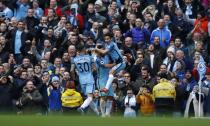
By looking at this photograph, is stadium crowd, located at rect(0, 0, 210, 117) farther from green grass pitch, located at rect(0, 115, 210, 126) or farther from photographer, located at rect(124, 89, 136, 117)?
green grass pitch, located at rect(0, 115, 210, 126)

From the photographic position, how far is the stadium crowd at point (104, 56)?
Result: 28.5 metres

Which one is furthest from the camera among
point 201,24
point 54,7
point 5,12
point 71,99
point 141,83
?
point 5,12

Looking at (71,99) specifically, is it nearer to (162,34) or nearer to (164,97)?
(164,97)

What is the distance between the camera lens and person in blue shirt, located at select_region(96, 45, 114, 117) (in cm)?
2798

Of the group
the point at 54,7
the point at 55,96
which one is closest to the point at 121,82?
the point at 55,96

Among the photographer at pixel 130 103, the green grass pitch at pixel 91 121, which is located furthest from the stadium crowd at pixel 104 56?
the green grass pitch at pixel 91 121

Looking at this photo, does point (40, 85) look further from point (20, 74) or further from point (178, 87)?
point (178, 87)

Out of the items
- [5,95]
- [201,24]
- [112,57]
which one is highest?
[201,24]

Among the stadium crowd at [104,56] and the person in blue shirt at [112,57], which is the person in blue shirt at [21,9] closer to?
the stadium crowd at [104,56]

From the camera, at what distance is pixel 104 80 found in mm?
28312

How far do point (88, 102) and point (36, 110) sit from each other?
4.23 ft

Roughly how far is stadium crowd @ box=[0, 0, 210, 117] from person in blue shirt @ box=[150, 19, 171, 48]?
0.03m

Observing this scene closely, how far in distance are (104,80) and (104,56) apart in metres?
0.74

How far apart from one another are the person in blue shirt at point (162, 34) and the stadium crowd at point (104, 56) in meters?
0.03
